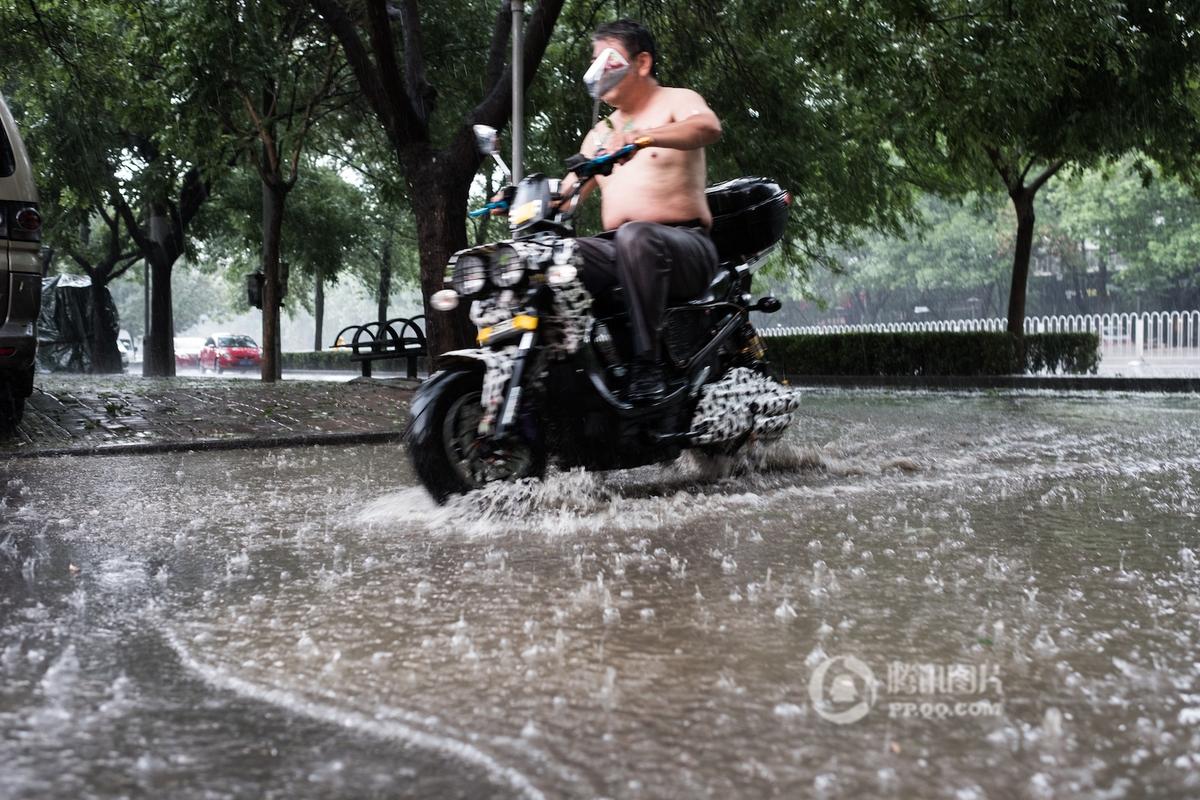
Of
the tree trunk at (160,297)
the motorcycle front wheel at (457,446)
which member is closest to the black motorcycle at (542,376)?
the motorcycle front wheel at (457,446)

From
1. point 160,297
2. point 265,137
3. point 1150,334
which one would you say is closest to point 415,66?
point 265,137

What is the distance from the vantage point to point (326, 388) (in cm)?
1310

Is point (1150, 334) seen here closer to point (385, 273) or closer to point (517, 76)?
point (385, 273)

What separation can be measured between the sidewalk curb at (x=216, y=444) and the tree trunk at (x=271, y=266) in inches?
425

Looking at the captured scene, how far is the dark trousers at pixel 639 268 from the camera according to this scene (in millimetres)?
5484

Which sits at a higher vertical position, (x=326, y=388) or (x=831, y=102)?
(x=831, y=102)

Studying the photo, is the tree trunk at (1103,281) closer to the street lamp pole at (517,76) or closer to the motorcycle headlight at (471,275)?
the street lamp pole at (517,76)

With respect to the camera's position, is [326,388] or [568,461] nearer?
[568,461]

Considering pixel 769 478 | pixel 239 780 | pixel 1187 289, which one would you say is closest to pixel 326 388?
pixel 769 478

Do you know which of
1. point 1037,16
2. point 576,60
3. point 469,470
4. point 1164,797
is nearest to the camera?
point 1164,797

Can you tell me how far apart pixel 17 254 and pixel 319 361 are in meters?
38.1

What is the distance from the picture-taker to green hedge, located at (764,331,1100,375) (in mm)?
20797

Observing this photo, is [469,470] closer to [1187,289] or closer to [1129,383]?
[1129,383]

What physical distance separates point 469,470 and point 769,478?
1.94 m
